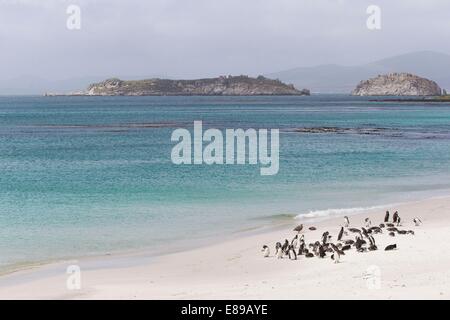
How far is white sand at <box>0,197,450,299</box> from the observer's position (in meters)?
16.6

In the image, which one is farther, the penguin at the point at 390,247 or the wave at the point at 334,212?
the wave at the point at 334,212

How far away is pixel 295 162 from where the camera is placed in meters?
55.4

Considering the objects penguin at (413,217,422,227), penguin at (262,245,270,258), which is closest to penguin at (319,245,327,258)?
penguin at (262,245,270,258)

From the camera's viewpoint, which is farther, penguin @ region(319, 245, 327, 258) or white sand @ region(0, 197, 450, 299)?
penguin @ region(319, 245, 327, 258)

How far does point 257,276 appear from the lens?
19500mm

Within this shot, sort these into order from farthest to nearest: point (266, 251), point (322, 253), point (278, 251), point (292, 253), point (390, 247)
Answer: point (266, 251) → point (278, 251) → point (292, 253) → point (390, 247) → point (322, 253)

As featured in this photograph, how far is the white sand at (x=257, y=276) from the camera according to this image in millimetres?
16578

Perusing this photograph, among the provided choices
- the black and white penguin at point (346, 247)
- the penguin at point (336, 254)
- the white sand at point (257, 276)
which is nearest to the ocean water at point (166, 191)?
the white sand at point (257, 276)

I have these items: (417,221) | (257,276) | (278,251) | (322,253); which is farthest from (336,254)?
(417,221)

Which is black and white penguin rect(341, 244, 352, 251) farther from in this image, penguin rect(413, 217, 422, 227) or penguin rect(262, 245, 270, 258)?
penguin rect(413, 217, 422, 227)

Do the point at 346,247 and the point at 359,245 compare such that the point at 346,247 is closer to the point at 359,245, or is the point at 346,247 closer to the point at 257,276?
the point at 359,245

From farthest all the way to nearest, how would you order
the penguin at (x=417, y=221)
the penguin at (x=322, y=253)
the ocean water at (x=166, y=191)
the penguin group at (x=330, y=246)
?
the ocean water at (x=166, y=191) < the penguin at (x=417, y=221) < the penguin group at (x=330, y=246) < the penguin at (x=322, y=253)

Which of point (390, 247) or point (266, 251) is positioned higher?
point (390, 247)

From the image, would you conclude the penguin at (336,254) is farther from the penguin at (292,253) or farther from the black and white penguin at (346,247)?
the penguin at (292,253)
